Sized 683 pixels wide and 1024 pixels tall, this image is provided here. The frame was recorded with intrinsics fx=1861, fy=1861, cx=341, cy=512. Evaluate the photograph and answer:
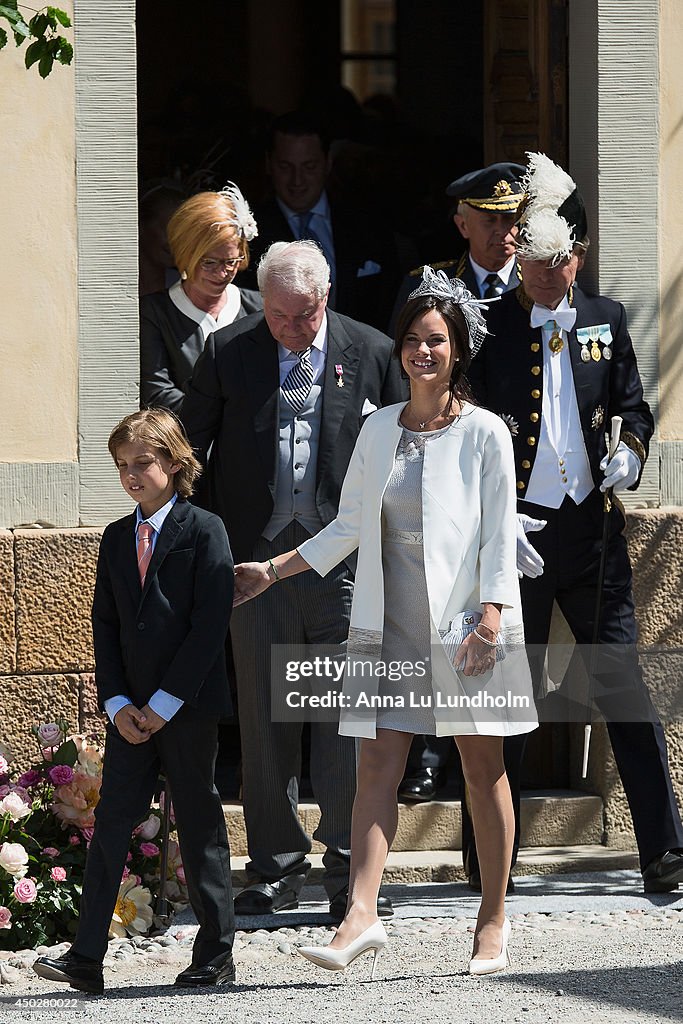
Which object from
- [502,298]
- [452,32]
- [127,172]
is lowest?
[502,298]

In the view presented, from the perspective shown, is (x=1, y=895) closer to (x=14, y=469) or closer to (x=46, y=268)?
(x=14, y=469)

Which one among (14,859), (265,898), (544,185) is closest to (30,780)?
(14,859)

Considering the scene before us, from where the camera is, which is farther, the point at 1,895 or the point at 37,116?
the point at 37,116

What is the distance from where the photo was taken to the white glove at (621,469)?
5965 millimetres

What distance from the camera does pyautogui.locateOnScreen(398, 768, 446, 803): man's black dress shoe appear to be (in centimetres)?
652

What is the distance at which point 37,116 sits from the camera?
6141mm

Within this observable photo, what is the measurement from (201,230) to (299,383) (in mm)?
674

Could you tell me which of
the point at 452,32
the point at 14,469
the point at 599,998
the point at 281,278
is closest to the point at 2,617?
the point at 14,469

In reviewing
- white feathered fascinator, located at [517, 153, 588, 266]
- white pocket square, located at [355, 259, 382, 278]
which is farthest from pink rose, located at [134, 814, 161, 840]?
white pocket square, located at [355, 259, 382, 278]

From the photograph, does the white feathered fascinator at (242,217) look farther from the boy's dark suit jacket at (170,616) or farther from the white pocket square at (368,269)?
the boy's dark suit jacket at (170,616)

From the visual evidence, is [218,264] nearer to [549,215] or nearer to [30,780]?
[549,215]

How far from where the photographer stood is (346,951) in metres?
4.66

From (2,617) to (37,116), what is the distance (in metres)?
1.66

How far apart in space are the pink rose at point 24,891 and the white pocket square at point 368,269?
2.96 m
